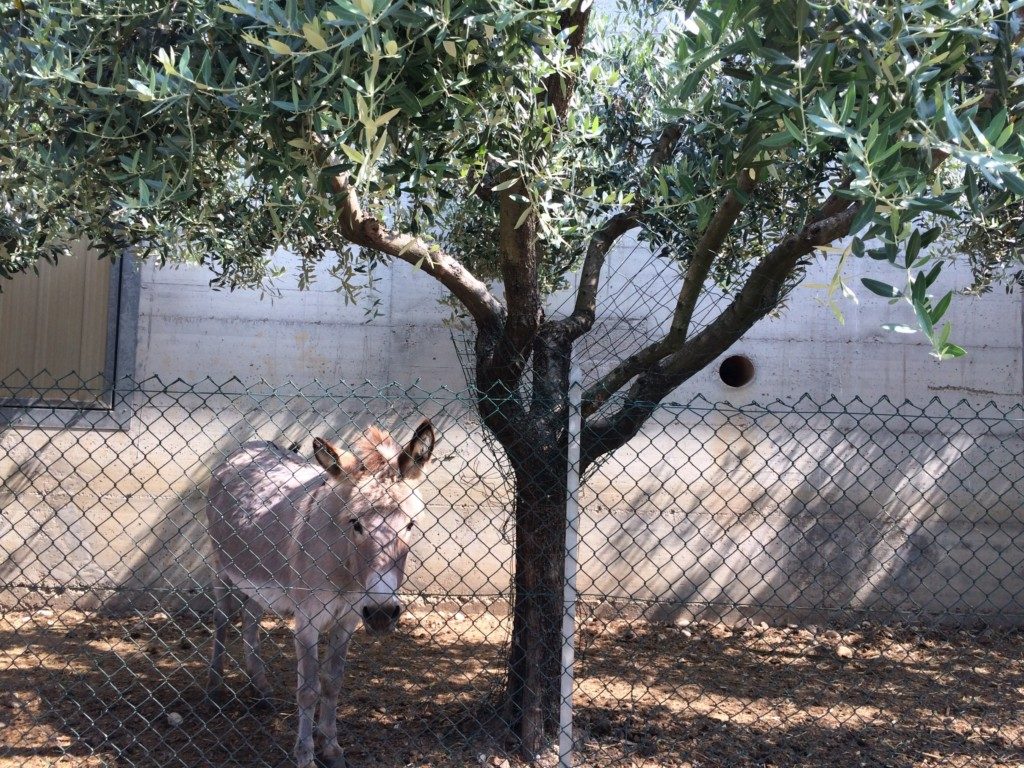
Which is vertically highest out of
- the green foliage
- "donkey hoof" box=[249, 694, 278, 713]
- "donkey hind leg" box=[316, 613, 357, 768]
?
the green foliage

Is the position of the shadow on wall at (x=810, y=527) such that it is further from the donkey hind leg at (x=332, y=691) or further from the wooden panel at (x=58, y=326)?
the wooden panel at (x=58, y=326)

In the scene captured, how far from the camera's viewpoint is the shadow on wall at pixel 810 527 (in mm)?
6168

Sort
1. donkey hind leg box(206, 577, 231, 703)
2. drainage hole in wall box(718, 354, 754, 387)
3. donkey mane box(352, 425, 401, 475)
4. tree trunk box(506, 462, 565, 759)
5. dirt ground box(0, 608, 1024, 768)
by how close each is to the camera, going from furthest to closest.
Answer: drainage hole in wall box(718, 354, 754, 387), donkey hind leg box(206, 577, 231, 703), dirt ground box(0, 608, 1024, 768), donkey mane box(352, 425, 401, 475), tree trunk box(506, 462, 565, 759)

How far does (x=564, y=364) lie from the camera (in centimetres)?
395

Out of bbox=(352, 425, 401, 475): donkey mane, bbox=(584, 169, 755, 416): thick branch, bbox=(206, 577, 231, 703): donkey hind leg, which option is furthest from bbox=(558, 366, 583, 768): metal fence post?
bbox=(206, 577, 231, 703): donkey hind leg

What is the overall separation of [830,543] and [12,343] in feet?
19.7

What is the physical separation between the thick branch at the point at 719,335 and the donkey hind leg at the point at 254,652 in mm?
2249

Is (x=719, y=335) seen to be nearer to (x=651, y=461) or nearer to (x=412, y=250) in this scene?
(x=412, y=250)

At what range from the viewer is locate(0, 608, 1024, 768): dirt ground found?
3992 millimetres

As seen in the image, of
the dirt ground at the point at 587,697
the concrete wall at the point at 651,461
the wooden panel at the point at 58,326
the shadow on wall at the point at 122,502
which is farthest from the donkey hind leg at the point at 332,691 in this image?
the wooden panel at the point at 58,326

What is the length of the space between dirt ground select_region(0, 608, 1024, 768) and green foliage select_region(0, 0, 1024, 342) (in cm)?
228

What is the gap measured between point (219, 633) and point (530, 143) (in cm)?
351

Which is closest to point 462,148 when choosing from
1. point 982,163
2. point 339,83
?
point 339,83

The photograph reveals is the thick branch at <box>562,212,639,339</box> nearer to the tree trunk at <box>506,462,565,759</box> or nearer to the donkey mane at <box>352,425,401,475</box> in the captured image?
the tree trunk at <box>506,462,565,759</box>
